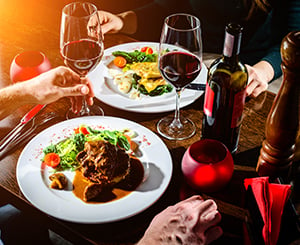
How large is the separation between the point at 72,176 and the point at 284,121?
61 cm

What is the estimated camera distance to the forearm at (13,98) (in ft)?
4.29

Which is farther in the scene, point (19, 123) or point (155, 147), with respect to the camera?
point (19, 123)

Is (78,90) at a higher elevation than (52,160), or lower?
higher

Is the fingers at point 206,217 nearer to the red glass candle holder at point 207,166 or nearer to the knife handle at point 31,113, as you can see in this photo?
the red glass candle holder at point 207,166

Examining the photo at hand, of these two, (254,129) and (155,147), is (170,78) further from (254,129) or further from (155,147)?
(254,129)

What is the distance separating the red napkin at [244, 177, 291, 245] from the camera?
0.89 meters

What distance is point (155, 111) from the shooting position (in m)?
1.33

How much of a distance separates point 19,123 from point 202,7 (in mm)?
1269

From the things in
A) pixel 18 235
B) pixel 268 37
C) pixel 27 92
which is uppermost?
pixel 27 92

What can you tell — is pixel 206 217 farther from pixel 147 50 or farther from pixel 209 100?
pixel 147 50

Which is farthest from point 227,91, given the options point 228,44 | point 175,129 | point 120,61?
point 120,61

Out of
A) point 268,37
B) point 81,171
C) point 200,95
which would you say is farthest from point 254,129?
point 268,37

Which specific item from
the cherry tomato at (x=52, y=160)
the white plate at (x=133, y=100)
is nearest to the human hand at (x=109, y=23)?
the white plate at (x=133, y=100)

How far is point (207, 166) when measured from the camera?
984 millimetres
